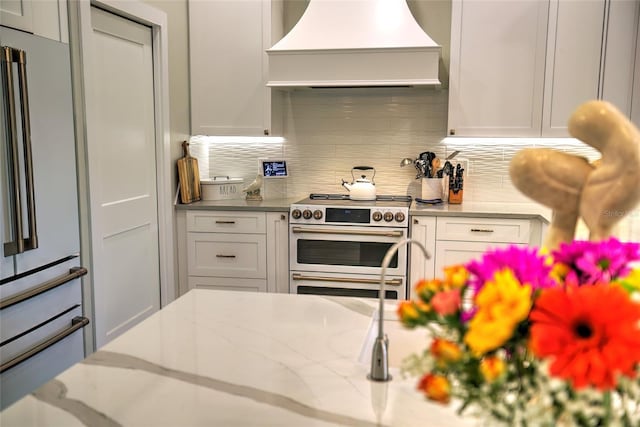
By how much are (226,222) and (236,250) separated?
204 mm

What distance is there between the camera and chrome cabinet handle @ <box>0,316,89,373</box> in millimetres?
2265

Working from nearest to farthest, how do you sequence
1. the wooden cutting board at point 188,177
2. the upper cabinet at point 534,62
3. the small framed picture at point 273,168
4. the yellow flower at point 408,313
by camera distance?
the yellow flower at point 408,313 → the upper cabinet at point 534,62 → the wooden cutting board at point 188,177 → the small framed picture at point 273,168

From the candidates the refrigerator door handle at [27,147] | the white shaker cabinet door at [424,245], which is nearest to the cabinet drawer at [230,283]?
the white shaker cabinet door at [424,245]

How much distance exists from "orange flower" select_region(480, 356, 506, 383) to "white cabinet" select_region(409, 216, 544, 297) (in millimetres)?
2964

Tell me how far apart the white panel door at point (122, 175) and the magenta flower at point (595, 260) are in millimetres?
2544

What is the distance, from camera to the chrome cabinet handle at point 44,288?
2.25 metres

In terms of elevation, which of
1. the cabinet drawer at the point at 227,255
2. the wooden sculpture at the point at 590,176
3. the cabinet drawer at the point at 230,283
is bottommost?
the cabinet drawer at the point at 230,283

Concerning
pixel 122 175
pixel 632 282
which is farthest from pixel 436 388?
pixel 122 175

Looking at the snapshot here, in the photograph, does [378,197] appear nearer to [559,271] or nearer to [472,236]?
[472,236]

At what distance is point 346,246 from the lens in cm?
367

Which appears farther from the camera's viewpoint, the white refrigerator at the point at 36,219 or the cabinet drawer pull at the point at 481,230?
the cabinet drawer pull at the point at 481,230

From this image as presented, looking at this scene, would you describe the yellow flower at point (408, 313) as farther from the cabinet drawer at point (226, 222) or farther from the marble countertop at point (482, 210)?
the cabinet drawer at point (226, 222)

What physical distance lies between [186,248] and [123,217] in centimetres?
78

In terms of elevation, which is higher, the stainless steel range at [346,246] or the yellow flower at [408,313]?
the yellow flower at [408,313]
